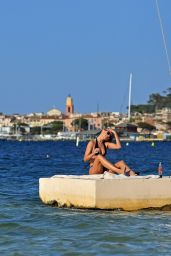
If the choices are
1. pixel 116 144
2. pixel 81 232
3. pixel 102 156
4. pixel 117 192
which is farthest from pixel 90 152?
pixel 81 232

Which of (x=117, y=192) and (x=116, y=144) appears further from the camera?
(x=116, y=144)

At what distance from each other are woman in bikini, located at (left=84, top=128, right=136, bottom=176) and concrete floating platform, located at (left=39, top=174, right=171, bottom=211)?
880 millimetres

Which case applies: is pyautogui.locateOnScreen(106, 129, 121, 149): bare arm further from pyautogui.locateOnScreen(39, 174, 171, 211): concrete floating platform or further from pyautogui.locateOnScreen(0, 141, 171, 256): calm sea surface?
pyautogui.locateOnScreen(0, 141, 171, 256): calm sea surface

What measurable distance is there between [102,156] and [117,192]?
5.69 ft

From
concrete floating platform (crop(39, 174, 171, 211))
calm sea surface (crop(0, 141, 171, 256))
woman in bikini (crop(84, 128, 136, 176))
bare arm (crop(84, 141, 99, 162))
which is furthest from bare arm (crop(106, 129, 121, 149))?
calm sea surface (crop(0, 141, 171, 256))

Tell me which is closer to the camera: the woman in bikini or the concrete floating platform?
the concrete floating platform

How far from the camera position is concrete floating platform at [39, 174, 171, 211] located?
15766mm

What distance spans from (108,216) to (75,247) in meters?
2.78

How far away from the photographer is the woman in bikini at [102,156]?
1730cm

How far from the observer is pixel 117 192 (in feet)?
52.1

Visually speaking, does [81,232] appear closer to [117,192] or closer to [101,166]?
[117,192]

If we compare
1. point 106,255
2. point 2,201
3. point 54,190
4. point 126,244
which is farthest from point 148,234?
point 2,201

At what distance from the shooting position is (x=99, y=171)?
1742 cm

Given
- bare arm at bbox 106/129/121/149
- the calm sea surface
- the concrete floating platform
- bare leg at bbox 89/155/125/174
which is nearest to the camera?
the calm sea surface
